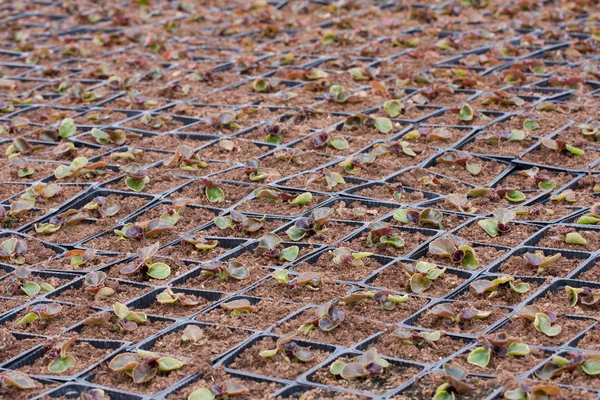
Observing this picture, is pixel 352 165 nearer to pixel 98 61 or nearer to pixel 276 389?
pixel 276 389

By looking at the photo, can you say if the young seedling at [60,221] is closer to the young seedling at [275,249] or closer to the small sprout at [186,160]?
the small sprout at [186,160]

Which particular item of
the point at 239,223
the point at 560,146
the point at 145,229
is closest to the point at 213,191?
the point at 239,223

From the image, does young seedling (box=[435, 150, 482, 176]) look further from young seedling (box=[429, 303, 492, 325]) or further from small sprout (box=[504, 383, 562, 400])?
small sprout (box=[504, 383, 562, 400])

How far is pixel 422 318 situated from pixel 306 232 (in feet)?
2.25

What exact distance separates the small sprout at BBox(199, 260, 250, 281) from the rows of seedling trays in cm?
1

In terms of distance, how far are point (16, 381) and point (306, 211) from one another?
53.8 inches

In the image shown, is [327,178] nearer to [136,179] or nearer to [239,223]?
[239,223]

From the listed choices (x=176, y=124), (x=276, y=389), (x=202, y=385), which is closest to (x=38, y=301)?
(x=202, y=385)

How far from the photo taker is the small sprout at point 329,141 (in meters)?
4.01

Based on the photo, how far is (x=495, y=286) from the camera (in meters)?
2.87

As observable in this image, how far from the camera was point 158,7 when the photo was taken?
6.43m

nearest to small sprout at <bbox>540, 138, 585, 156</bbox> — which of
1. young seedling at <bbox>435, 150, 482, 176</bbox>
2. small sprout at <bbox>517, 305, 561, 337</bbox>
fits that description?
young seedling at <bbox>435, 150, 482, 176</bbox>

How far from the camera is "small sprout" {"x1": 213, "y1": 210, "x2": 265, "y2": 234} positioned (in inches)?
131

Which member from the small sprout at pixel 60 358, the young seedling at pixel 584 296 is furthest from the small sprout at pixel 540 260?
the small sprout at pixel 60 358
